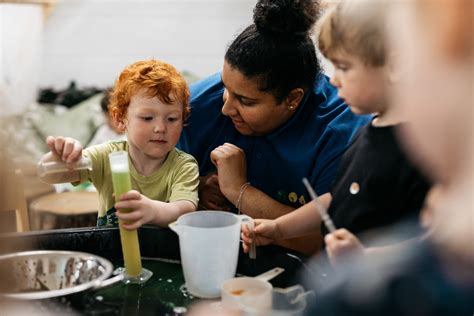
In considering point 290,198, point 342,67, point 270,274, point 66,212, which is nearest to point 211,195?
point 290,198

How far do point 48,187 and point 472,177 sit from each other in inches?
85.5

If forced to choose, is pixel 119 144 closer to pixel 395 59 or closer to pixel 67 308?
pixel 67 308

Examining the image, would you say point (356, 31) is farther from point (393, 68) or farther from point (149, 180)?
point (149, 180)

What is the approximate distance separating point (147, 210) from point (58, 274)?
0.68 feet

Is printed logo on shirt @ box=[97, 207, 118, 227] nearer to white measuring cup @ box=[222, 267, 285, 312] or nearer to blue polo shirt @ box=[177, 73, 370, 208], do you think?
blue polo shirt @ box=[177, 73, 370, 208]

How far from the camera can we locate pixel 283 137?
1.41m

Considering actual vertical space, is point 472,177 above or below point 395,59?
below

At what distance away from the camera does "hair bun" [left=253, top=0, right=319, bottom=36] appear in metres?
1.27

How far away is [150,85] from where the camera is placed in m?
1.27

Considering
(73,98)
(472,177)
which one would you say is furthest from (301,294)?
(73,98)

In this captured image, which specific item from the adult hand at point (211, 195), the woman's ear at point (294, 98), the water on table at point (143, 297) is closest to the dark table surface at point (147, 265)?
the water on table at point (143, 297)

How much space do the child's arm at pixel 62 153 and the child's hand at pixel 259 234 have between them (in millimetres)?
387

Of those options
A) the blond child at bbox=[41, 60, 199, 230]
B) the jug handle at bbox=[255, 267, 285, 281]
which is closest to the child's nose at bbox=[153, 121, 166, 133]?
the blond child at bbox=[41, 60, 199, 230]

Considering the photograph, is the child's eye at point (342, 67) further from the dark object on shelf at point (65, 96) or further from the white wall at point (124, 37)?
the dark object on shelf at point (65, 96)
